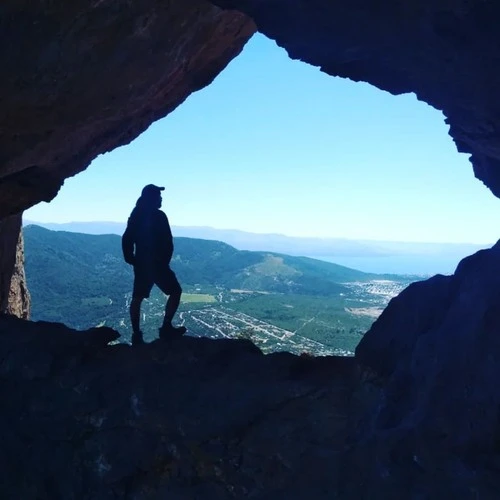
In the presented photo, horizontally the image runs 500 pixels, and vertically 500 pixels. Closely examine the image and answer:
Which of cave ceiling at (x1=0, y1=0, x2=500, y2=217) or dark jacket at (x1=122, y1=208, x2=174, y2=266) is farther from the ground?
cave ceiling at (x1=0, y1=0, x2=500, y2=217)

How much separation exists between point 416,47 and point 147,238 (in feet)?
23.2

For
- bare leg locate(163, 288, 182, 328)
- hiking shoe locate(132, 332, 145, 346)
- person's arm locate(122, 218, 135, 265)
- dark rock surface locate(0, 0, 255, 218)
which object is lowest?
hiking shoe locate(132, 332, 145, 346)

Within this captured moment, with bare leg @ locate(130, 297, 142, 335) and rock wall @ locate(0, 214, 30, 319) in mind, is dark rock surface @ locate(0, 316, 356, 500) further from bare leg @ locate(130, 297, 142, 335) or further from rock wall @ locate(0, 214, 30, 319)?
rock wall @ locate(0, 214, 30, 319)

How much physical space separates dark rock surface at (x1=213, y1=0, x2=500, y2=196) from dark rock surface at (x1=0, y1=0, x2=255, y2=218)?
1999mm

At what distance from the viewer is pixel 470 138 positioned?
10078 mm

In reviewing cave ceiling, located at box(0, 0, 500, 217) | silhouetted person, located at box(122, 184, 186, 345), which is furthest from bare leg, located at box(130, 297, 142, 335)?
cave ceiling, located at box(0, 0, 500, 217)

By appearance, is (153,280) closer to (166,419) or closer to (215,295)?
(166,419)

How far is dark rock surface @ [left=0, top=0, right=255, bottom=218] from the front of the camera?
933 cm

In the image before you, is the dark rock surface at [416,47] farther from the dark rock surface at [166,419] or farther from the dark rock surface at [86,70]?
the dark rock surface at [166,419]

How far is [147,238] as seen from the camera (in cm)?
1178

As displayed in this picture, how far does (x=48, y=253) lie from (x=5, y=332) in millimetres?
126848

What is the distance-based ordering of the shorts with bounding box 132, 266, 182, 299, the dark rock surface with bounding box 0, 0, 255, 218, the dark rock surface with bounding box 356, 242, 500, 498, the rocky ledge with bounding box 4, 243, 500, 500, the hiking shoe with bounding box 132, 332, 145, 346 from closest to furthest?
1. the dark rock surface with bounding box 356, 242, 500, 498
2. the rocky ledge with bounding box 4, 243, 500, 500
3. the dark rock surface with bounding box 0, 0, 255, 218
4. the hiking shoe with bounding box 132, 332, 145, 346
5. the shorts with bounding box 132, 266, 182, 299

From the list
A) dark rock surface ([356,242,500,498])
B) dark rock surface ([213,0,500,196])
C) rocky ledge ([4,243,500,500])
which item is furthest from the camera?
dark rock surface ([213,0,500,196])

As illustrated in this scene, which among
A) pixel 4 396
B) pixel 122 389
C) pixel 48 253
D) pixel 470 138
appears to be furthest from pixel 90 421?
pixel 48 253
